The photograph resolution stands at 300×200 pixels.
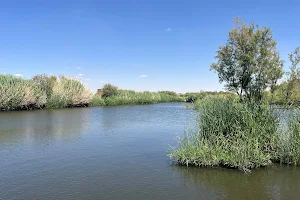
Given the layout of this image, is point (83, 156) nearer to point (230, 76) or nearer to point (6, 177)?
point (6, 177)

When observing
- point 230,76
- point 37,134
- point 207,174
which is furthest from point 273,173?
point 37,134

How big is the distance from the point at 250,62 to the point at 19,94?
27811 mm

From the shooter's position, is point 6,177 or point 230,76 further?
point 230,76

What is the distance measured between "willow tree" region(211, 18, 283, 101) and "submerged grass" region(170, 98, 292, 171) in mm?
1801

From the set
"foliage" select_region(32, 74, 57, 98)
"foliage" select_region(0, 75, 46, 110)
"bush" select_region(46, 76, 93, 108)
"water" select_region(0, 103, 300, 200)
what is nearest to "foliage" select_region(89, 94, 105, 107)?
"bush" select_region(46, 76, 93, 108)

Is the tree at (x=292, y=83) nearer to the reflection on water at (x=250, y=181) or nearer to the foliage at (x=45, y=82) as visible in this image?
the reflection on water at (x=250, y=181)

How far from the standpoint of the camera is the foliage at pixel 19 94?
2977cm

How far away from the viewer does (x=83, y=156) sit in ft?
35.4

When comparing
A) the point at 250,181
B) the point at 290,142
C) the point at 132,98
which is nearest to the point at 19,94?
the point at 132,98

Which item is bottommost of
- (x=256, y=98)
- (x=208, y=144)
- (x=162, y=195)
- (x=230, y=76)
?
(x=162, y=195)

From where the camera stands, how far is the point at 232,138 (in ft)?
30.3

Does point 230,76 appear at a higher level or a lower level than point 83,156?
higher

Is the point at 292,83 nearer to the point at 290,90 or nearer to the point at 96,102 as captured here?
the point at 290,90

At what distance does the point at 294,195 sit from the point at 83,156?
7748 mm
